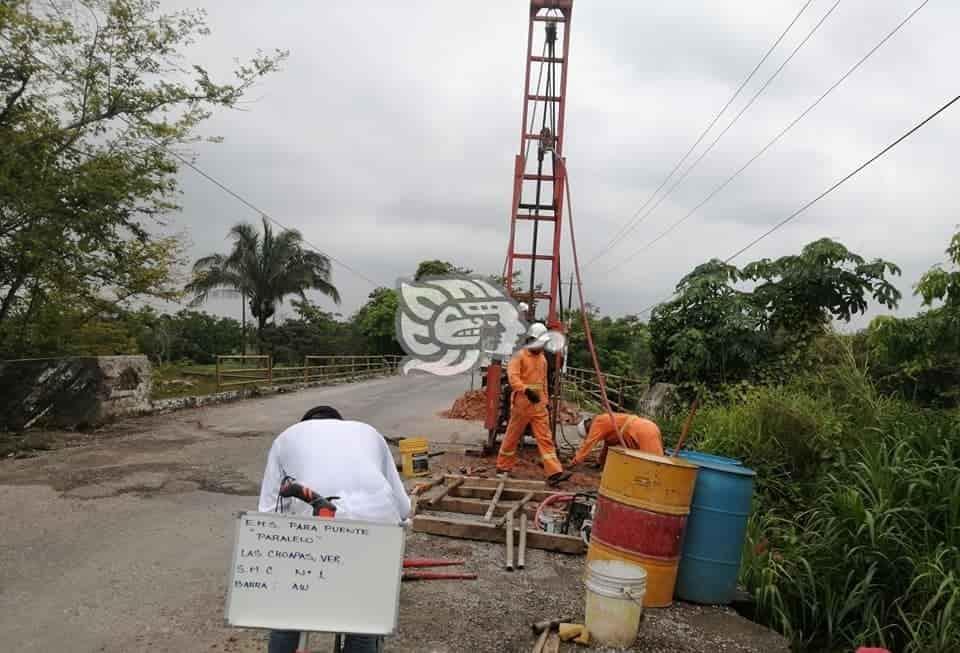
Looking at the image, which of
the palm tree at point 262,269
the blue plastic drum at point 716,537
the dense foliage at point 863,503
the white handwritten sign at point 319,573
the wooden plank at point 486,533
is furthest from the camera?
the palm tree at point 262,269

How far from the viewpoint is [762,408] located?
7273mm

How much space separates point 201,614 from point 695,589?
3.19 metres

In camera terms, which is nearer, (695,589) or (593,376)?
(695,589)

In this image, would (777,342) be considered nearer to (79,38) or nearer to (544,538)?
(544,538)

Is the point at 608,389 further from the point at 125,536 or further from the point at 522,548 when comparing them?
the point at 125,536

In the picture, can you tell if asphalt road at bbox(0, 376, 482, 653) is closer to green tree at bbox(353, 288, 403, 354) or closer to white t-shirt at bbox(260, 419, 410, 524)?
white t-shirt at bbox(260, 419, 410, 524)

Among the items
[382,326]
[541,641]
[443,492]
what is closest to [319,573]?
[541,641]

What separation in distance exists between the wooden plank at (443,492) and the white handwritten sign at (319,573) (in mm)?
4035

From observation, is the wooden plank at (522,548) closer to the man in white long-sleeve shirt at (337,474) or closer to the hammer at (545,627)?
the hammer at (545,627)

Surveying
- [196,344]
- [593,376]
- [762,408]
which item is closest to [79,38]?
[762,408]

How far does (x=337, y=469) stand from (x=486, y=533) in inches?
131

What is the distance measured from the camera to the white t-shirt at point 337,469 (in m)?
2.94
